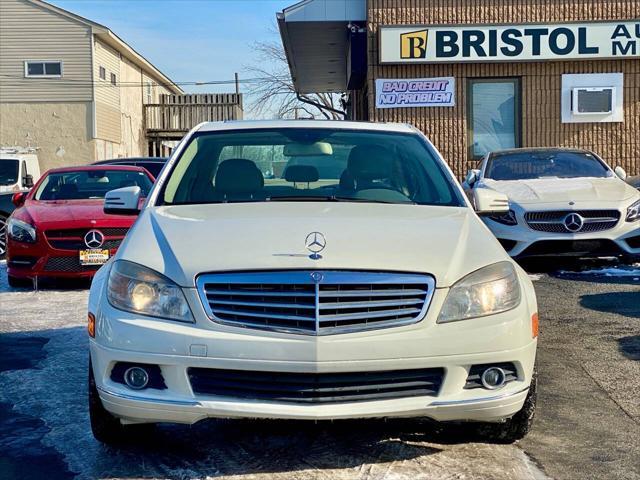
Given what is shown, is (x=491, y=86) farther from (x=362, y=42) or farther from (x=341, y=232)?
(x=341, y=232)

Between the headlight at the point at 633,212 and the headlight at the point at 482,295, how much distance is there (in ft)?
19.9

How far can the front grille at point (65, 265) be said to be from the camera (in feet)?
30.2

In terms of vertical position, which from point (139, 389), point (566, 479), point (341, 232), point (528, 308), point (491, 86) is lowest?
point (566, 479)

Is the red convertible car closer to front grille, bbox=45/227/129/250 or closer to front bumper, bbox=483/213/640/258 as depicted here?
front grille, bbox=45/227/129/250

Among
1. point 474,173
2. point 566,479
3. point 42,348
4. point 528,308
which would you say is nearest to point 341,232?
point 528,308

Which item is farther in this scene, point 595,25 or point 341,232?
point 595,25

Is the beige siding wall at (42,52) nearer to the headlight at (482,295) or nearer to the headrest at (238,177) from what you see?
the headrest at (238,177)

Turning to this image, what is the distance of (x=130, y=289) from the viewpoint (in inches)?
145

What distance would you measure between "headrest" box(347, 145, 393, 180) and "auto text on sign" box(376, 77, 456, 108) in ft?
37.4

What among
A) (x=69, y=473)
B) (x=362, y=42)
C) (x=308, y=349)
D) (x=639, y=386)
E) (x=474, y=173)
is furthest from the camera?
(x=362, y=42)

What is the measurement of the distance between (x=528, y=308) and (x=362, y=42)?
46.6ft

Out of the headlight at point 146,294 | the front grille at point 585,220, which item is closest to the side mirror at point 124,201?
the headlight at point 146,294

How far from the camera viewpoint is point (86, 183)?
10.8m

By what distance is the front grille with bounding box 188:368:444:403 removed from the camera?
3.53 m
